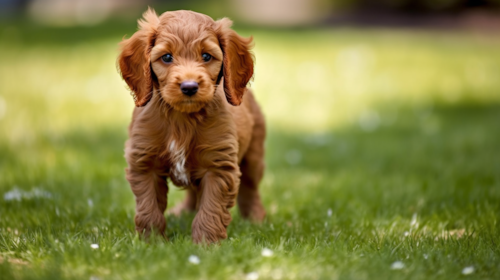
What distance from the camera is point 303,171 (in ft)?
19.6

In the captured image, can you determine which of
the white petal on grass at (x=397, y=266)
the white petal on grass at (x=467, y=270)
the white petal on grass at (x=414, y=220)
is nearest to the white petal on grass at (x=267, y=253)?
the white petal on grass at (x=397, y=266)

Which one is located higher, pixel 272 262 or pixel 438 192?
pixel 272 262

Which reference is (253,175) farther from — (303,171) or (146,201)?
(303,171)

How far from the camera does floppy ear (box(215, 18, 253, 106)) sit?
3.53 m

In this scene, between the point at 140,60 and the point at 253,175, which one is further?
the point at 253,175

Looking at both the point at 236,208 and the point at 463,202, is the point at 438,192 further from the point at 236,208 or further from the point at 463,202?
the point at 236,208

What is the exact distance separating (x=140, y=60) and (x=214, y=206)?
100 centimetres

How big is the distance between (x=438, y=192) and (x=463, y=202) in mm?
343

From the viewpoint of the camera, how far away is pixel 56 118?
295 inches

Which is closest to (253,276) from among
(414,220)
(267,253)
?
(267,253)

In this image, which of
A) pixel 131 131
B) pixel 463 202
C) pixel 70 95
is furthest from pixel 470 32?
pixel 131 131

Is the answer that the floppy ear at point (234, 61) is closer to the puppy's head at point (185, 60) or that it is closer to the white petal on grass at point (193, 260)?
the puppy's head at point (185, 60)

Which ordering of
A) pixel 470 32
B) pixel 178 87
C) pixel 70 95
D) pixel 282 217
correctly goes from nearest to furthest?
pixel 178 87 < pixel 282 217 < pixel 70 95 < pixel 470 32

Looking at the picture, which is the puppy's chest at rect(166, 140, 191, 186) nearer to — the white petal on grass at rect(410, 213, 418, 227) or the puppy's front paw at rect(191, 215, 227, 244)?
the puppy's front paw at rect(191, 215, 227, 244)
